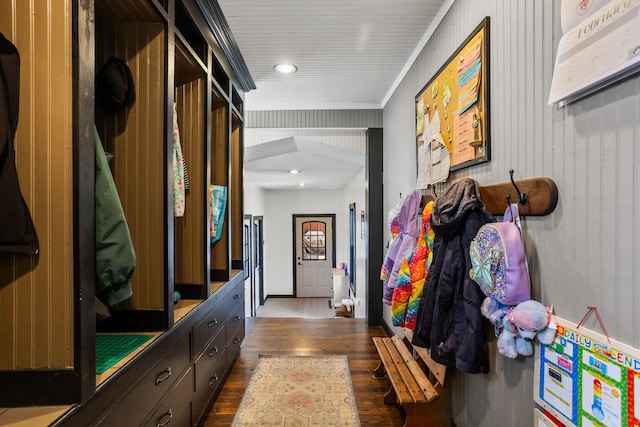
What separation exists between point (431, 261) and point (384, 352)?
886 mm

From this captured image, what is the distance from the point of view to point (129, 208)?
4.38 ft

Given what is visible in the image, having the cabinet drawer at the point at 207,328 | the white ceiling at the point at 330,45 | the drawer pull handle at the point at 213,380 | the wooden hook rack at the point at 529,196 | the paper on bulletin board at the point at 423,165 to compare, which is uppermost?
the white ceiling at the point at 330,45

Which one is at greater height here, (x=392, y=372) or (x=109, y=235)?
(x=109, y=235)

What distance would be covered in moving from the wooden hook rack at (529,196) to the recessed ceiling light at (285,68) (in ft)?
6.08

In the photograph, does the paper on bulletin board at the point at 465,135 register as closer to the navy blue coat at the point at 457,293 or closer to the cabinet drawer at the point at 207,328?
the navy blue coat at the point at 457,293

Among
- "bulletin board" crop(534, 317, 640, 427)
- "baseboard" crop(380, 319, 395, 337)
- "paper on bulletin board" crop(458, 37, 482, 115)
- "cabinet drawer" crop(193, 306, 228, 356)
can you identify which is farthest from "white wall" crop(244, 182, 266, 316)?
"bulletin board" crop(534, 317, 640, 427)

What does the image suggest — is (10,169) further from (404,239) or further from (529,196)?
(404,239)

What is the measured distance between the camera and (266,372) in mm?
2379

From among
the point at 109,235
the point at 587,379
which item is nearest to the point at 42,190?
the point at 109,235

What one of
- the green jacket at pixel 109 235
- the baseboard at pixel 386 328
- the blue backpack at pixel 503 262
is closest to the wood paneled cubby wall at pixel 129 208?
the green jacket at pixel 109 235

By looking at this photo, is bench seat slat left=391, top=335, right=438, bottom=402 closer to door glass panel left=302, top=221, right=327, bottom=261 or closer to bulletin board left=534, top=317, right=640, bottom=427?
bulletin board left=534, top=317, right=640, bottom=427

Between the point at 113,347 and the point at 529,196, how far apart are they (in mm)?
1556

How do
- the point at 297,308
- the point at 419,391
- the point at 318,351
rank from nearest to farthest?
the point at 419,391, the point at 318,351, the point at 297,308

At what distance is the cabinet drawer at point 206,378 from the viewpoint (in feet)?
5.51
